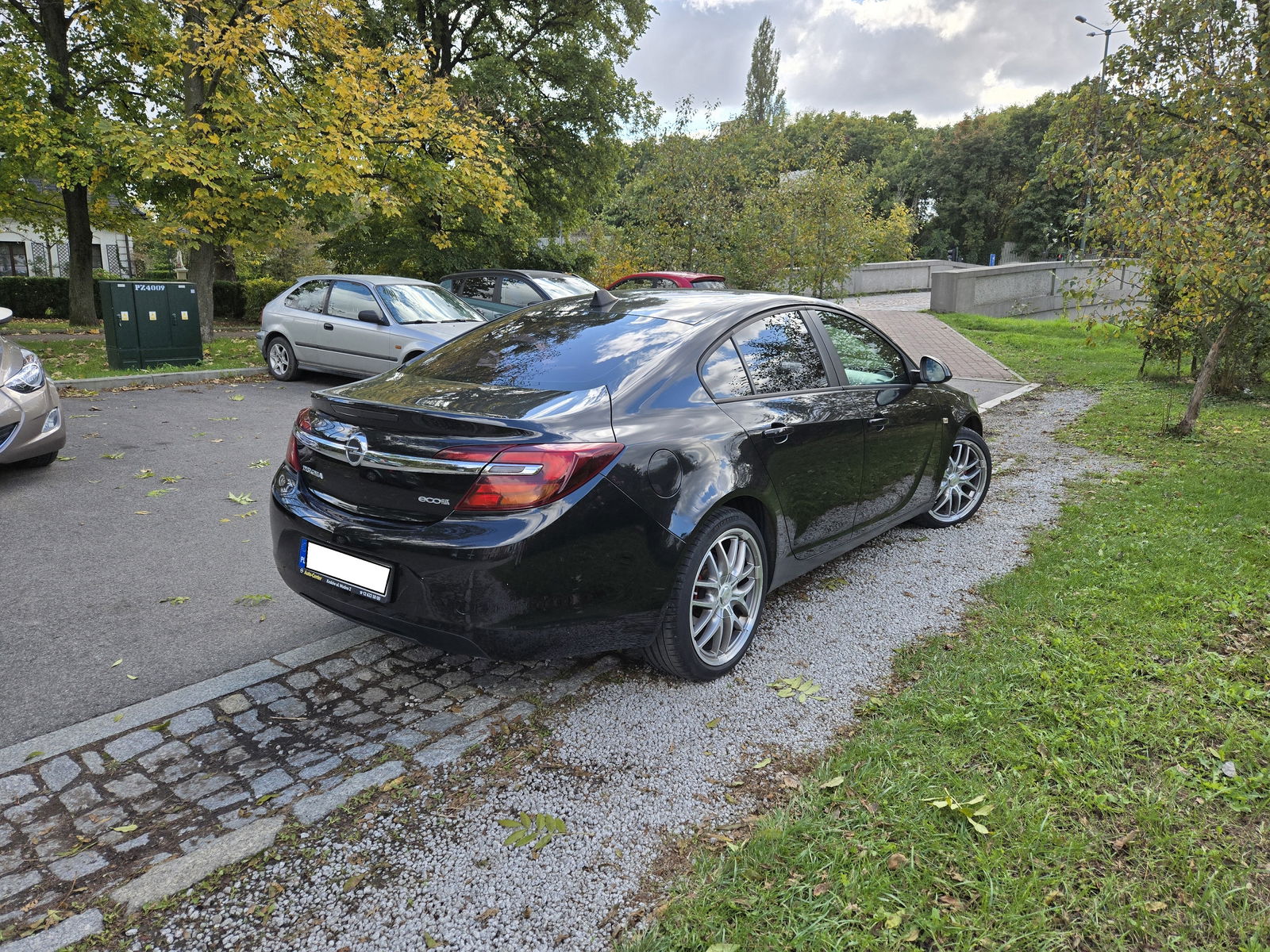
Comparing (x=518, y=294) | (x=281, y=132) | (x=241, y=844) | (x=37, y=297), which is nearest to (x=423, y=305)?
(x=518, y=294)

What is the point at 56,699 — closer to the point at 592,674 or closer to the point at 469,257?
the point at 592,674

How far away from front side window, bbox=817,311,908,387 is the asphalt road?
116 inches

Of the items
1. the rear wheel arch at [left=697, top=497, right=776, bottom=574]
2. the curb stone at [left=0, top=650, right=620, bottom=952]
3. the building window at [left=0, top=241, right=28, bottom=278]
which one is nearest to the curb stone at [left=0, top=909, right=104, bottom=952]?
the curb stone at [left=0, top=650, right=620, bottom=952]

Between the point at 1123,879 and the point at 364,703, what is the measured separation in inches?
106

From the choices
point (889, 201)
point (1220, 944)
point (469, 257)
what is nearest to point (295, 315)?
point (469, 257)

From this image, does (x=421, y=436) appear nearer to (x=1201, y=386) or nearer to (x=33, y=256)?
(x=1201, y=386)

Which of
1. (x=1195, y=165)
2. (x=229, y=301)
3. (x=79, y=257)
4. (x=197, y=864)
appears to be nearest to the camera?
(x=197, y=864)

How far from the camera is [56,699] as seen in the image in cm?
324

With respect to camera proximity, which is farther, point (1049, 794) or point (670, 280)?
point (670, 280)

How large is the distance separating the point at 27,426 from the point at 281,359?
617 cm

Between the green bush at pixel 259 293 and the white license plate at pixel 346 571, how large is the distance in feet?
76.4

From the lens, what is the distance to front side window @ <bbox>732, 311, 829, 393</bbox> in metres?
3.86

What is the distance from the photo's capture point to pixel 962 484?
5.77 m

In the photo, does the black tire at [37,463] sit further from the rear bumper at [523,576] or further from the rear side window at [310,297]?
the rear side window at [310,297]
